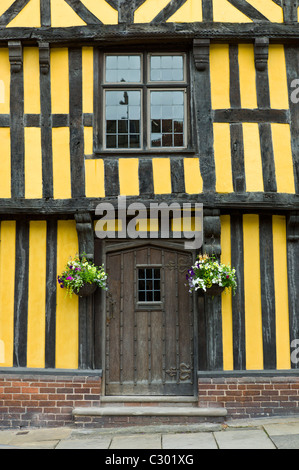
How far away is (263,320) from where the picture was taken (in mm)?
6523

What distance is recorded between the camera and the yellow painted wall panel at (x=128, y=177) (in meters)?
6.50

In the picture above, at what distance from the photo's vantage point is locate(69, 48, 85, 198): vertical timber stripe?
655 centimetres

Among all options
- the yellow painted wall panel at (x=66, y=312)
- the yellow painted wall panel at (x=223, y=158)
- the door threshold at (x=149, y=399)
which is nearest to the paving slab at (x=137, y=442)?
the door threshold at (x=149, y=399)

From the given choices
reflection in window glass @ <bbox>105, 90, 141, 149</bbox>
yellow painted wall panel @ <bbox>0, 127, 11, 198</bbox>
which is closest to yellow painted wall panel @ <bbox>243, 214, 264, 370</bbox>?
reflection in window glass @ <bbox>105, 90, 141, 149</bbox>

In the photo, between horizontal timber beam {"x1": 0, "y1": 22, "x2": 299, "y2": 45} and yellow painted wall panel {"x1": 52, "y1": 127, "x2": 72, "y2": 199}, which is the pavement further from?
horizontal timber beam {"x1": 0, "y1": 22, "x2": 299, "y2": 45}

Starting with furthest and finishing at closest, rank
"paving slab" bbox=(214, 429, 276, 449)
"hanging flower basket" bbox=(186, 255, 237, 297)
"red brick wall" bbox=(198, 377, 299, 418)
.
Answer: "red brick wall" bbox=(198, 377, 299, 418)
"hanging flower basket" bbox=(186, 255, 237, 297)
"paving slab" bbox=(214, 429, 276, 449)

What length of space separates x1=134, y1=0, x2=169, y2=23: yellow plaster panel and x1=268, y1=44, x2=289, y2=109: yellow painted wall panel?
1645 mm

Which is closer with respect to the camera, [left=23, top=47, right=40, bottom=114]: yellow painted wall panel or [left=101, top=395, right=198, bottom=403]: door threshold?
[left=101, top=395, right=198, bottom=403]: door threshold

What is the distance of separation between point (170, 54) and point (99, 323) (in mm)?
3952

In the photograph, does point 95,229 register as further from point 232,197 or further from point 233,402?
point 233,402

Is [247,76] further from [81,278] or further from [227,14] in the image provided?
[81,278]

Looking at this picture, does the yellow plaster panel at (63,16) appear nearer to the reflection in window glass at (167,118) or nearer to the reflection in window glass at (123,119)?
the reflection in window glass at (123,119)
